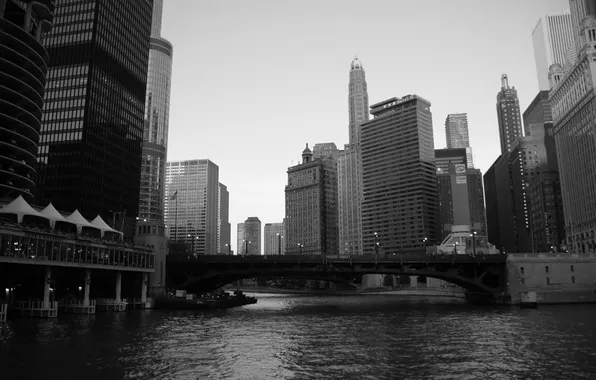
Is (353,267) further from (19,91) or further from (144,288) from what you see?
(19,91)

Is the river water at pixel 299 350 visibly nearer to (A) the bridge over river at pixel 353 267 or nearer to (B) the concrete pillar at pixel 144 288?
(B) the concrete pillar at pixel 144 288

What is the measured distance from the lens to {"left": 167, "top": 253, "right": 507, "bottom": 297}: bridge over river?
117 m

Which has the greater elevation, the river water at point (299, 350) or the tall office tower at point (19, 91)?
the tall office tower at point (19, 91)

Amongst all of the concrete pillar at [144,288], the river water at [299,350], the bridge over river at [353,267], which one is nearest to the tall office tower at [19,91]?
the concrete pillar at [144,288]

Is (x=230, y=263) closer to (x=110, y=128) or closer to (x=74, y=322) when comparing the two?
(x=74, y=322)

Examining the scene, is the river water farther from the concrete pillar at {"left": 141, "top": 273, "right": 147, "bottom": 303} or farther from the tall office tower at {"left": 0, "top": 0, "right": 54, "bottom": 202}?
the tall office tower at {"left": 0, "top": 0, "right": 54, "bottom": 202}

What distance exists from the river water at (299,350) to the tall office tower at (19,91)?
148 ft

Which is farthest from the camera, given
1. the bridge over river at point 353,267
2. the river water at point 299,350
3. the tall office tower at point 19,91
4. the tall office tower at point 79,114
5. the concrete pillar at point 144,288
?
the tall office tower at point 79,114

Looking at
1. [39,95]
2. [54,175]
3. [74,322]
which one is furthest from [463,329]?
[54,175]

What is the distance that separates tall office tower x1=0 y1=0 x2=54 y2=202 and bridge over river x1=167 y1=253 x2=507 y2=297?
3764 centimetres

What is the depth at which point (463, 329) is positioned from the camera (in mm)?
65562

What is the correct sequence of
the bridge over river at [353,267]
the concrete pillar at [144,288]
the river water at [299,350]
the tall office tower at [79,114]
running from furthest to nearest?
the tall office tower at [79,114] → the bridge over river at [353,267] → the concrete pillar at [144,288] → the river water at [299,350]

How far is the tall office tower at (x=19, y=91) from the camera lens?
10344 centimetres

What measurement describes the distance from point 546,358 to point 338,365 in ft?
56.9
